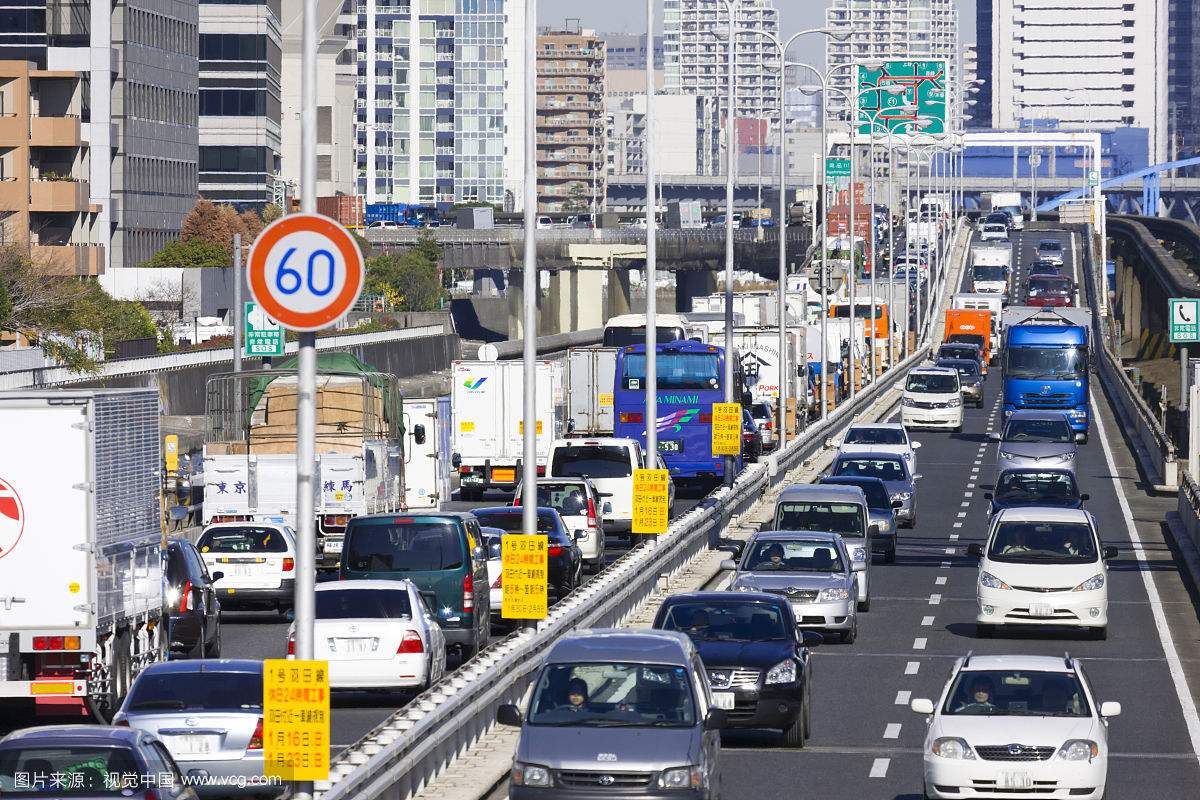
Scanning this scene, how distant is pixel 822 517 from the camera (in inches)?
1438

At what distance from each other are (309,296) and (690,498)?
130ft

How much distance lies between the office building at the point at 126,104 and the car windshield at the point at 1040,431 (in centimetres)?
4569

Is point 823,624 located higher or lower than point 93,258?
lower

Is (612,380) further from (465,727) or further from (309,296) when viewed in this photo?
(309,296)

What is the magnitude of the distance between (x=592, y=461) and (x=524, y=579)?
19180 millimetres

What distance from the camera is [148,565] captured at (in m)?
23.5

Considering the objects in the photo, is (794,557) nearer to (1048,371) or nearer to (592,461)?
(592,461)

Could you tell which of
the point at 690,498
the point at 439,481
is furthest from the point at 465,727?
the point at 690,498

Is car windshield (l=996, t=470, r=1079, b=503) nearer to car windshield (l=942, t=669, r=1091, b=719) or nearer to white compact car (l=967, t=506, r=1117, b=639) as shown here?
white compact car (l=967, t=506, r=1117, b=639)

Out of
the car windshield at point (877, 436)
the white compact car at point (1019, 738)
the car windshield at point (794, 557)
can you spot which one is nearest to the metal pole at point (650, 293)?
the car windshield at point (794, 557)

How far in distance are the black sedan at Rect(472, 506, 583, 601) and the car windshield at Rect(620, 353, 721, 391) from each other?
686 inches

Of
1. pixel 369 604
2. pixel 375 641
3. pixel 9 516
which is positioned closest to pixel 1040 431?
pixel 369 604

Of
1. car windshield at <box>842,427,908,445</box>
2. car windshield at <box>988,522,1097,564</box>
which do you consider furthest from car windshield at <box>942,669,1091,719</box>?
car windshield at <box>842,427,908,445</box>

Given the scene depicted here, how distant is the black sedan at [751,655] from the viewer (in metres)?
21.4
